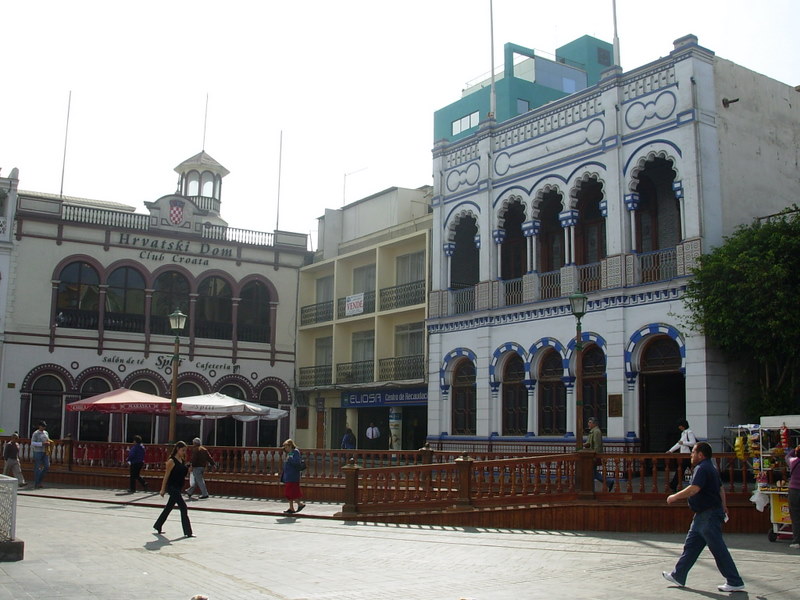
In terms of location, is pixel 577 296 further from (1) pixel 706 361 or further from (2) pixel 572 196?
(2) pixel 572 196

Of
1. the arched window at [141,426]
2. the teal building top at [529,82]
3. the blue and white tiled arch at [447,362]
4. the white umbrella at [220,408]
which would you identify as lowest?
the arched window at [141,426]

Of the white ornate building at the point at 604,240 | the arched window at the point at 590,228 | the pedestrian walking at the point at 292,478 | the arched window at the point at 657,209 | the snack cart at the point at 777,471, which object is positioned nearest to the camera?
the snack cart at the point at 777,471

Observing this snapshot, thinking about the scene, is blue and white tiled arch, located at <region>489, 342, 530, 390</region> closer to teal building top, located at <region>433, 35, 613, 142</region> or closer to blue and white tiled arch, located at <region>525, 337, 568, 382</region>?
blue and white tiled arch, located at <region>525, 337, 568, 382</region>

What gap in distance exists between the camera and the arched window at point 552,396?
2362cm

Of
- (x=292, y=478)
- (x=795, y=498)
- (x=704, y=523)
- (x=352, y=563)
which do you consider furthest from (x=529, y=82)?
(x=704, y=523)

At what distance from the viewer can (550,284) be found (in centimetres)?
2448

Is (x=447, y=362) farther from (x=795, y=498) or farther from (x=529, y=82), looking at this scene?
(x=529, y=82)

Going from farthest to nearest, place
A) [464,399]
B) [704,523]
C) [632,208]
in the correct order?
[464,399] < [632,208] < [704,523]

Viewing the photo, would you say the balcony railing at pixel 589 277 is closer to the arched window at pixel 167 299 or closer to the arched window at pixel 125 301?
the arched window at pixel 167 299

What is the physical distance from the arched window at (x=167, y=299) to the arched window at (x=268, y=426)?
4334 millimetres

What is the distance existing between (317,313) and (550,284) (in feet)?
48.6

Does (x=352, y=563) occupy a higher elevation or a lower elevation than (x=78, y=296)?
lower

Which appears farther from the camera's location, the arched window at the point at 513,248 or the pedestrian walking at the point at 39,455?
the arched window at the point at 513,248

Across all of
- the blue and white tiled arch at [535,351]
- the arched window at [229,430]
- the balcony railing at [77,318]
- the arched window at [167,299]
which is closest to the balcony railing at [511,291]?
the blue and white tiled arch at [535,351]
